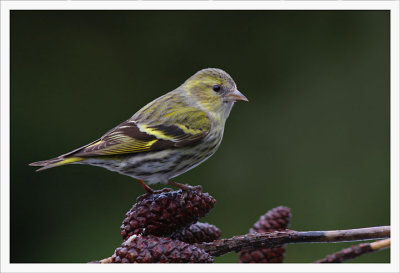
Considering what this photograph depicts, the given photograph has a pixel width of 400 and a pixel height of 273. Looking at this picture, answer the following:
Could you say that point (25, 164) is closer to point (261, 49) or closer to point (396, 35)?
point (261, 49)

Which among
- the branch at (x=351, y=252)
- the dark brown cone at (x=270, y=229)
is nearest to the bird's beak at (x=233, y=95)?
the dark brown cone at (x=270, y=229)

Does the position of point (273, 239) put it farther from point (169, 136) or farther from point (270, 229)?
point (169, 136)

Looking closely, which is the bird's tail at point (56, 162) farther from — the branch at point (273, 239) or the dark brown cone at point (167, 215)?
the branch at point (273, 239)

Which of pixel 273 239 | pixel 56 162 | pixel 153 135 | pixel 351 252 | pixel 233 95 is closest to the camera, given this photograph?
pixel 351 252

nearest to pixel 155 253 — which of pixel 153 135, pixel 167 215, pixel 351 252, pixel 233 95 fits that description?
pixel 167 215

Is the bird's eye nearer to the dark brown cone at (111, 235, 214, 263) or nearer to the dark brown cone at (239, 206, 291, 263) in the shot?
the dark brown cone at (239, 206, 291, 263)

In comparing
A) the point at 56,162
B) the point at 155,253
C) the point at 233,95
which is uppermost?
the point at 233,95
